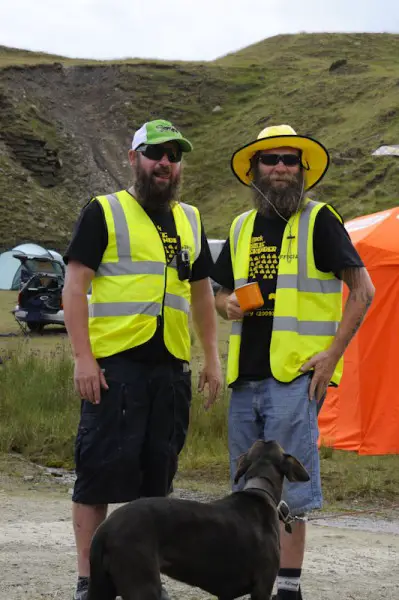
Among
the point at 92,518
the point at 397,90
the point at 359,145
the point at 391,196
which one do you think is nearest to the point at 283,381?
the point at 92,518

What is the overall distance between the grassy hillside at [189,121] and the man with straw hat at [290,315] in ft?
122

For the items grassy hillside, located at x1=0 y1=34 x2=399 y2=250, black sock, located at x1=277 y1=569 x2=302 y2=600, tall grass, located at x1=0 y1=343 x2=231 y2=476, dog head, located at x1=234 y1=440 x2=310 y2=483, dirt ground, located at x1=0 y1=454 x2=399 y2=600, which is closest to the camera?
dog head, located at x1=234 y1=440 x2=310 y2=483

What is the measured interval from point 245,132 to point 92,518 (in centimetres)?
5552

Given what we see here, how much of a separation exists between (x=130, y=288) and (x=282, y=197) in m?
0.81

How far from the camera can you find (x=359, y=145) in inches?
1902

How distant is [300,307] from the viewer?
4.43 meters

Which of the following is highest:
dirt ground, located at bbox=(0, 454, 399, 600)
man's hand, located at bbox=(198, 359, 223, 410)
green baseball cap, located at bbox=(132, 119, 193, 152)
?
green baseball cap, located at bbox=(132, 119, 193, 152)

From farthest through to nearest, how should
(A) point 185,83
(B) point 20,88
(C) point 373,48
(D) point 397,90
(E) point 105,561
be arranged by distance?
(C) point 373,48, (A) point 185,83, (B) point 20,88, (D) point 397,90, (E) point 105,561

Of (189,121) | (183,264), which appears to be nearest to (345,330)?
(183,264)

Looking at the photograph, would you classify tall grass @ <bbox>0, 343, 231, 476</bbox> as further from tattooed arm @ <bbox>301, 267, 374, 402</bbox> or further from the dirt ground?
tattooed arm @ <bbox>301, 267, 374, 402</bbox>

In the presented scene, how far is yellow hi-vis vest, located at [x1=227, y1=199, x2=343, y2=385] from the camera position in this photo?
437 cm

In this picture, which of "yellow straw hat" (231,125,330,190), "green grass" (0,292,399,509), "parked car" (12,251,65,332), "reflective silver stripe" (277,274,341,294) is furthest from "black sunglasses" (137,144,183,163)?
"parked car" (12,251,65,332)

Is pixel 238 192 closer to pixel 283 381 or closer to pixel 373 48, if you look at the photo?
pixel 373 48

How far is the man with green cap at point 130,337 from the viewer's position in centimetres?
424
